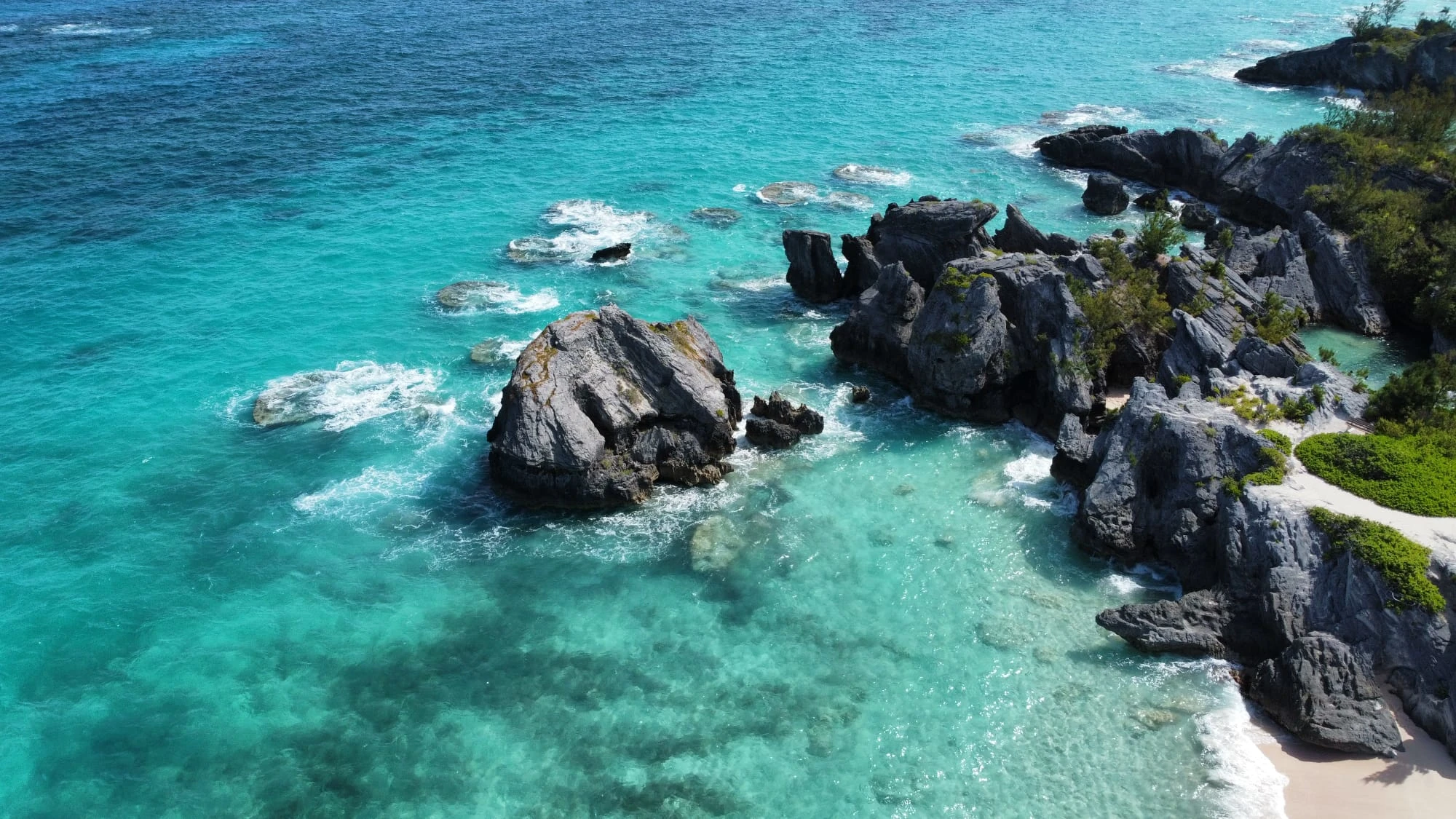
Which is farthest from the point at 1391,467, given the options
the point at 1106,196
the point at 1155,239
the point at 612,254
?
the point at 612,254

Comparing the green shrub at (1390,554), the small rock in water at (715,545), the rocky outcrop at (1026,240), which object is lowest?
the small rock in water at (715,545)

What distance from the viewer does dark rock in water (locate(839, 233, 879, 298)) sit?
201 ft

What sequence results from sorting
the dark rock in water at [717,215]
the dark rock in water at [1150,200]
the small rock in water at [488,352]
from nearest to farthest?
the small rock in water at [488,352] → the dark rock in water at [1150,200] → the dark rock in water at [717,215]

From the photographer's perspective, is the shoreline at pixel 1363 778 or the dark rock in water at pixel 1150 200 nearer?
the shoreline at pixel 1363 778

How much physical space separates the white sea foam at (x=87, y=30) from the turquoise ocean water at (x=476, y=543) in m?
46.9

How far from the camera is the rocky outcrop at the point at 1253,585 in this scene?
1246 inches

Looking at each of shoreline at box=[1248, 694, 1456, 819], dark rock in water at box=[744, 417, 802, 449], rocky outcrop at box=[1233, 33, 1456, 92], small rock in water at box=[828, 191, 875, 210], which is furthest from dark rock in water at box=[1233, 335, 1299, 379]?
rocky outcrop at box=[1233, 33, 1456, 92]

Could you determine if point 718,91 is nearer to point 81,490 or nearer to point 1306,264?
point 1306,264

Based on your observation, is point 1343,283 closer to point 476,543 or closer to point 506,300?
point 476,543

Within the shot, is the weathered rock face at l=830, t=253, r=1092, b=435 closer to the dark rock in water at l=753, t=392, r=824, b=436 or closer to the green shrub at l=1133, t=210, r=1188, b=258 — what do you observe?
the dark rock in water at l=753, t=392, r=824, b=436

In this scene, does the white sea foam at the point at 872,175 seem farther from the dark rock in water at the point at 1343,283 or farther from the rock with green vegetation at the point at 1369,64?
the rock with green vegetation at the point at 1369,64

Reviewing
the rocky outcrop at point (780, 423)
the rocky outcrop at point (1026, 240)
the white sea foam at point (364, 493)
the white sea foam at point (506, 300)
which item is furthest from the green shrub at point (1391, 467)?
the white sea foam at point (506, 300)

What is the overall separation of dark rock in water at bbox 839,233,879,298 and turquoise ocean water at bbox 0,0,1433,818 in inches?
166

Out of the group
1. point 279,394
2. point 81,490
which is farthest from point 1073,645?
point 81,490
